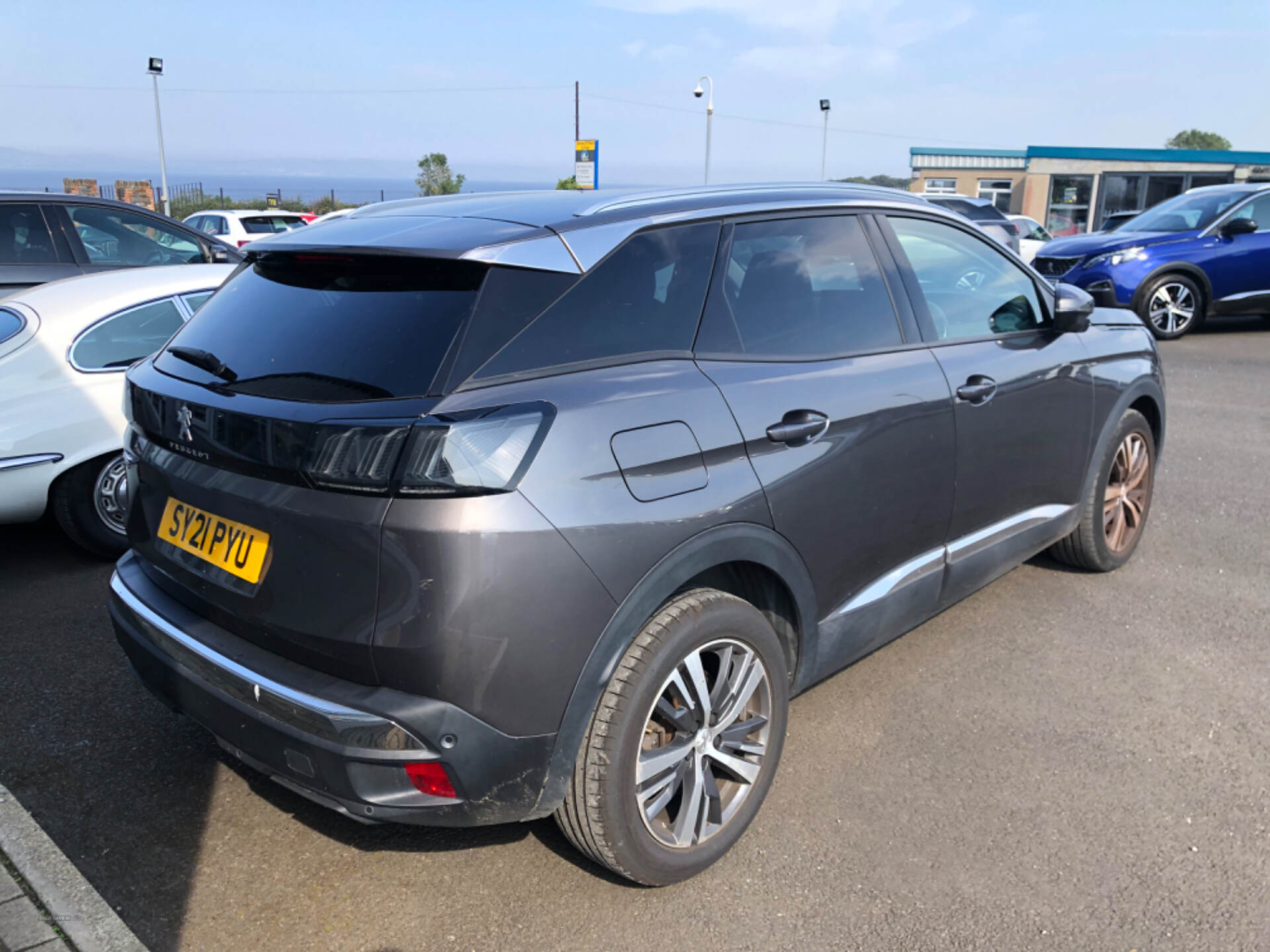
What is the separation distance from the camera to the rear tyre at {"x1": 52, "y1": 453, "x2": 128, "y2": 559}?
4590 millimetres

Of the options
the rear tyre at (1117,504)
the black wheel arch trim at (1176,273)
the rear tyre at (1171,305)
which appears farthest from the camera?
the rear tyre at (1171,305)

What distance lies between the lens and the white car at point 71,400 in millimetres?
4434

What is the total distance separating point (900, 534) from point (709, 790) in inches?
42.2

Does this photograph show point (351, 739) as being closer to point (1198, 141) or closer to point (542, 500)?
point (542, 500)

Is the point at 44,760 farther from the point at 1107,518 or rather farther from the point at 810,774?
the point at 1107,518

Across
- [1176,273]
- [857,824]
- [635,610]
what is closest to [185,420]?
[635,610]

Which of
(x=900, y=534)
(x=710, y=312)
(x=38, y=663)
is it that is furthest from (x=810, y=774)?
(x=38, y=663)

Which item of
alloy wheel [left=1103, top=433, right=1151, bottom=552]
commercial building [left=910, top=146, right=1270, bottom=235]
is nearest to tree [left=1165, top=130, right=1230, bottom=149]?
commercial building [left=910, top=146, right=1270, bottom=235]

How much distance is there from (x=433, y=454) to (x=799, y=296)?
4.59ft

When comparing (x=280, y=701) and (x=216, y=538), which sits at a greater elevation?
(x=216, y=538)

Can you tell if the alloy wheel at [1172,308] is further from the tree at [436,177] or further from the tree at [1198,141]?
the tree at [1198,141]

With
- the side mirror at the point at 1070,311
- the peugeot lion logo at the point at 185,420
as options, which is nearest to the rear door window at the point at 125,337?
the peugeot lion logo at the point at 185,420

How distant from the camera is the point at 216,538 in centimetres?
242

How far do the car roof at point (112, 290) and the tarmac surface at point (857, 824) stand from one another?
1538 millimetres
